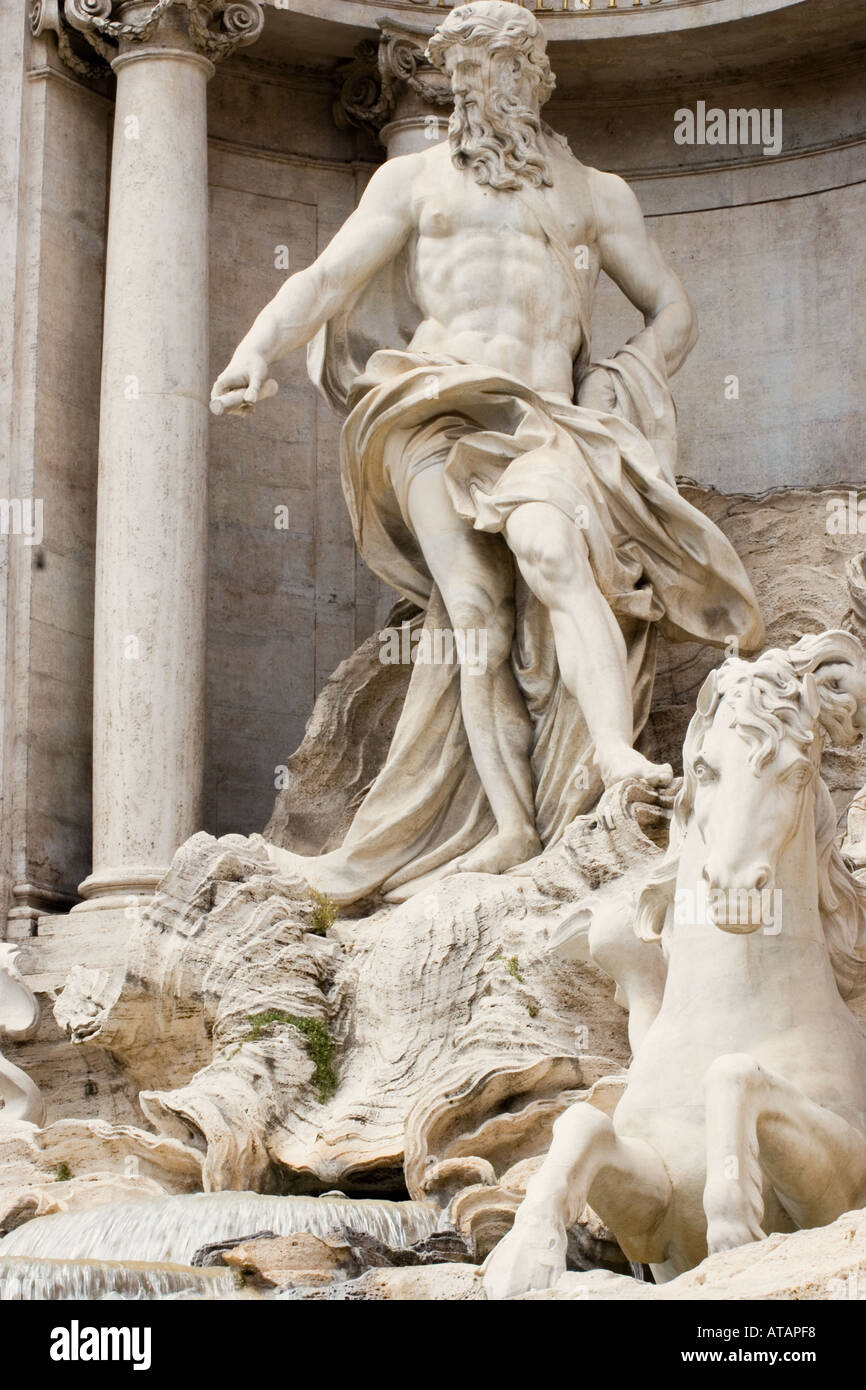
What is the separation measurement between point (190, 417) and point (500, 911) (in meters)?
3.12

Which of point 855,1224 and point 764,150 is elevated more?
point 764,150

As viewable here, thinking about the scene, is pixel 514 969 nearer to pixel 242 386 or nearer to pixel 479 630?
pixel 479 630

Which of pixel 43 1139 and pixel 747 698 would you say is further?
pixel 43 1139

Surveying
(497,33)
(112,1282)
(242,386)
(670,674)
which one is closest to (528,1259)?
(112,1282)

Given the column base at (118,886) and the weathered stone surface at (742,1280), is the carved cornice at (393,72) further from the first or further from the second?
the weathered stone surface at (742,1280)

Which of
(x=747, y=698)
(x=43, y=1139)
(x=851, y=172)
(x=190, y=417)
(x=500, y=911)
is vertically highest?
(x=851, y=172)

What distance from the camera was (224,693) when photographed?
39.3ft

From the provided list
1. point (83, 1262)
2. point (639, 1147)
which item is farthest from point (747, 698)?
point (83, 1262)

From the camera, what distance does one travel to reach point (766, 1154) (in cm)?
654

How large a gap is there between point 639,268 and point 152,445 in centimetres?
194

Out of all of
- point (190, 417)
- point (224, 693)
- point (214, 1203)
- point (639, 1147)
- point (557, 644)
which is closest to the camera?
point (639, 1147)

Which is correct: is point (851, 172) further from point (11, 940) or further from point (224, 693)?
point (11, 940)

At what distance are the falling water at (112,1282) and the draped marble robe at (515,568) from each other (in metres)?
2.94

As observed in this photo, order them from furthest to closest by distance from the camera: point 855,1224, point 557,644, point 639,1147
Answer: point 557,644, point 639,1147, point 855,1224
